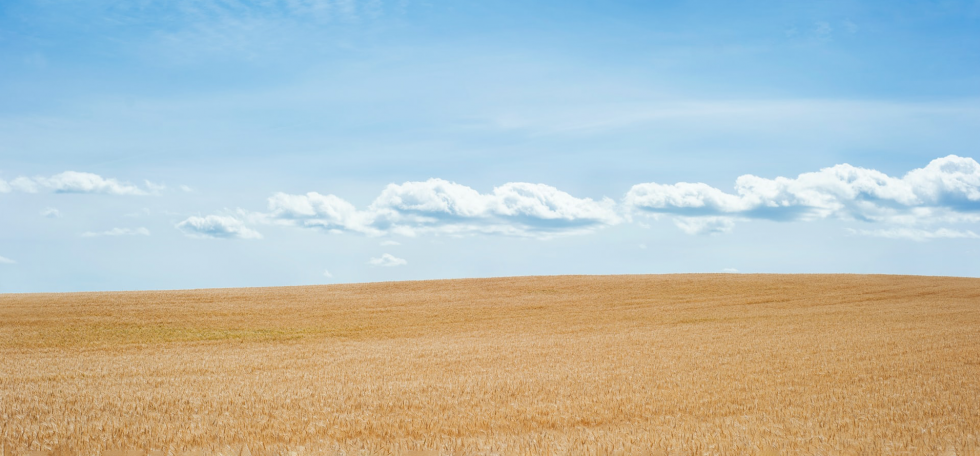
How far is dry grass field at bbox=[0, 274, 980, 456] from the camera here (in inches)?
352

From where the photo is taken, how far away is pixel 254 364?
59.1ft

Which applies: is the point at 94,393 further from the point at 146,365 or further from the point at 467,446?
the point at 467,446

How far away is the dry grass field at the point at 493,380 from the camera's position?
893 cm

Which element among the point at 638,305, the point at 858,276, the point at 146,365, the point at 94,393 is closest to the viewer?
the point at 94,393

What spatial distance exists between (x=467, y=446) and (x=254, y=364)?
11.4 m

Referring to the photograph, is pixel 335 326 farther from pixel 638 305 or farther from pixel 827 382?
Result: pixel 827 382

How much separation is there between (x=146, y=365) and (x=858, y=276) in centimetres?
5198

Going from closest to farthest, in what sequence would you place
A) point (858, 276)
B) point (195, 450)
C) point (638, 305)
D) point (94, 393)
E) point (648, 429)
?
point (195, 450) → point (648, 429) → point (94, 393) → point (638, 305) → point (858, 276)

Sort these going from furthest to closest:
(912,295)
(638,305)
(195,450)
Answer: (912,295), (638,305), (195,450)

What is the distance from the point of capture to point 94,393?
13.3 m

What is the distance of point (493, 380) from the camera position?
14.4 meters

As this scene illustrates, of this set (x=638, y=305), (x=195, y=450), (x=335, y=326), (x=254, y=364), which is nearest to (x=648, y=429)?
(x=195, y=450)

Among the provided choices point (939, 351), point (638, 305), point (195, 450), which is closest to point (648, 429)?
point (195, 450)

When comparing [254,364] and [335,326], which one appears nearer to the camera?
[254,364]
